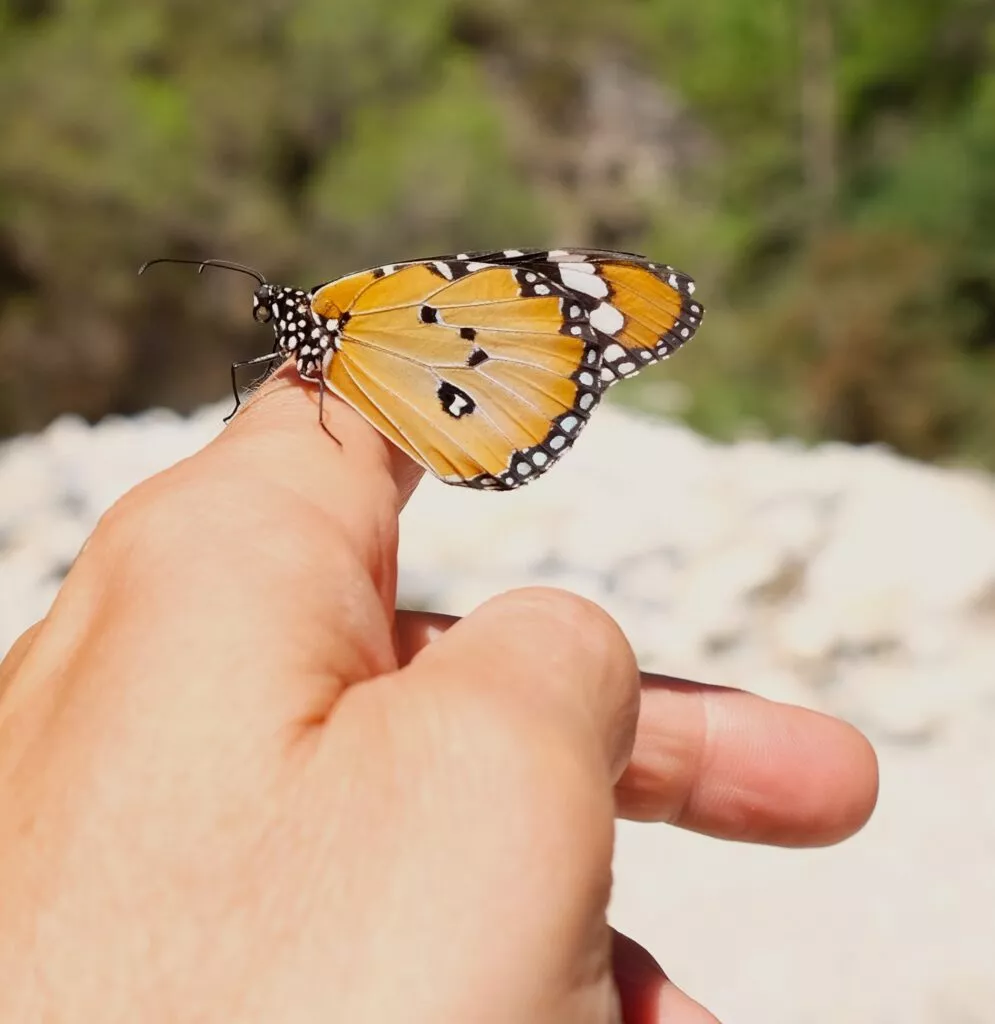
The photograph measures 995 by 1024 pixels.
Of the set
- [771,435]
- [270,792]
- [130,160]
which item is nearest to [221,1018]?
[270,792]

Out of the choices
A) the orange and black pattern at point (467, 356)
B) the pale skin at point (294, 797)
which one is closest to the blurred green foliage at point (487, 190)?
the orange and black pattern at point (467, 356)

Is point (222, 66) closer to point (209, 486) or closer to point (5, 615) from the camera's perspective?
point (5, 615)

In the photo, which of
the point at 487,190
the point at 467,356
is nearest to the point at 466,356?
the point at 467,356

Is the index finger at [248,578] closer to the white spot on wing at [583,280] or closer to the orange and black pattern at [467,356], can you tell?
the orange and black pattern at [467,356]

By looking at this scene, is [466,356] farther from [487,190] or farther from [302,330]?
[487,190]

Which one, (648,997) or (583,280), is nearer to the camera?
(648,997)

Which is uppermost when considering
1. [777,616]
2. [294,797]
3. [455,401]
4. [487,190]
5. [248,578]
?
[487,190]

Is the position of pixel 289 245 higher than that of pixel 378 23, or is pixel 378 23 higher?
pixel 378 23
